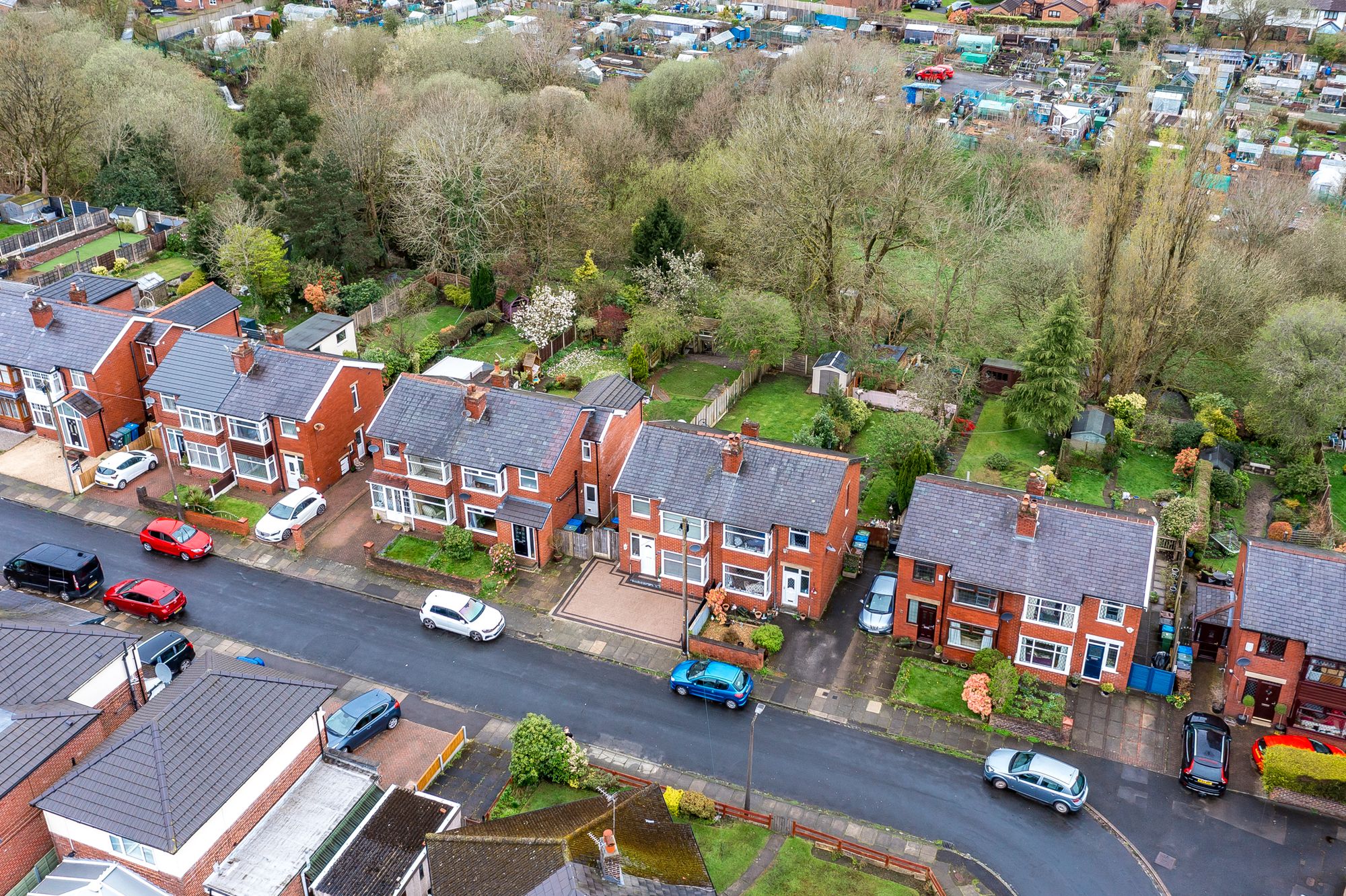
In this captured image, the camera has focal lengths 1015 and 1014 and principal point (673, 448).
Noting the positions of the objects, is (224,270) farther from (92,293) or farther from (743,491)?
(743,491)

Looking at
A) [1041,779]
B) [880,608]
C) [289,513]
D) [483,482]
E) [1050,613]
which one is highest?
[483,482]

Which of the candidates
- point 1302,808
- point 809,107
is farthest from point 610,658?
point 809,107

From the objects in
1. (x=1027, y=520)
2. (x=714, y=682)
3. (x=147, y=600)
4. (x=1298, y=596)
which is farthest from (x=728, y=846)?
(x=147, y=600)

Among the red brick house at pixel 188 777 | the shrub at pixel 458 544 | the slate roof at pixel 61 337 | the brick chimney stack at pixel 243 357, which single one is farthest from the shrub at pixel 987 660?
the slate roof at pixel 61 337

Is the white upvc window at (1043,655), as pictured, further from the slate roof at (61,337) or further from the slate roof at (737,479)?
the slate roof at (61,337)

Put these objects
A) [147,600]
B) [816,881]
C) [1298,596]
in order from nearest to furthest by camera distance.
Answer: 1. [816,881]
2. [1298,596]
3. [147,600]

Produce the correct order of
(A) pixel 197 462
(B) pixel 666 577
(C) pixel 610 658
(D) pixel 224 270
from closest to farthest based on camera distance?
(C) pixel 610 658 < (B) pixel 666 577 < (A) pixel 197 462 < (D) pixel 224 270

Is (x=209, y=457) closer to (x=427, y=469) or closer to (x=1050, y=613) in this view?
(x=427, y=469)
